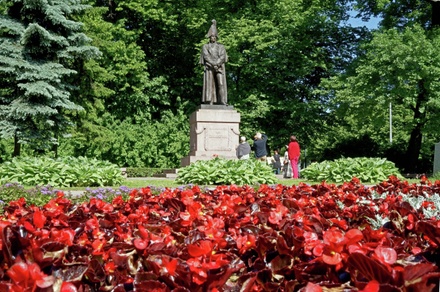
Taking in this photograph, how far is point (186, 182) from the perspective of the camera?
1208 centimetres

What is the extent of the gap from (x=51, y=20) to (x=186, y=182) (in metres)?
9.09

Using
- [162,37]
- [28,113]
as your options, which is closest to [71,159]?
[28,113]

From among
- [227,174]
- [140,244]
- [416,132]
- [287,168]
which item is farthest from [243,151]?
[140,244]

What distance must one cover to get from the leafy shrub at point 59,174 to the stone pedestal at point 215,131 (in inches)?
217

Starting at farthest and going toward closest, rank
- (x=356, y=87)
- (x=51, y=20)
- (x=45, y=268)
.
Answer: (x=356, y=87)
(x=51, y=20)
(x=45, y=268)

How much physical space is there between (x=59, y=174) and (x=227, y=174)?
3.59 m

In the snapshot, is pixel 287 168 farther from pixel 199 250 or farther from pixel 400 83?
pixel 199 250

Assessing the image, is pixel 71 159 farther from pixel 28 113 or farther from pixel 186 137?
pixel 186 137

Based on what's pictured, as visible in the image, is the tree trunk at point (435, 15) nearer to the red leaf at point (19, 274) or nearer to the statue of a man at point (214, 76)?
the statue of a man at point (214, 76)

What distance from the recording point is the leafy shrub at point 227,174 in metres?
11.6

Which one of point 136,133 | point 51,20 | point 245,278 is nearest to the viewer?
point 245,278

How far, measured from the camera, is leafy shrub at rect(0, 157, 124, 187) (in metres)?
11.3

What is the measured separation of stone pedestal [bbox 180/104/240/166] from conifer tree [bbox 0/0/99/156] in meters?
4.33

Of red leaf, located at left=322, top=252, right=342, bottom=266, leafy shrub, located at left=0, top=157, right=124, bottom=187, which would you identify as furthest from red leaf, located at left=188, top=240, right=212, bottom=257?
leafy shrub, located at left=0, top=157, right=124, bottom=187
